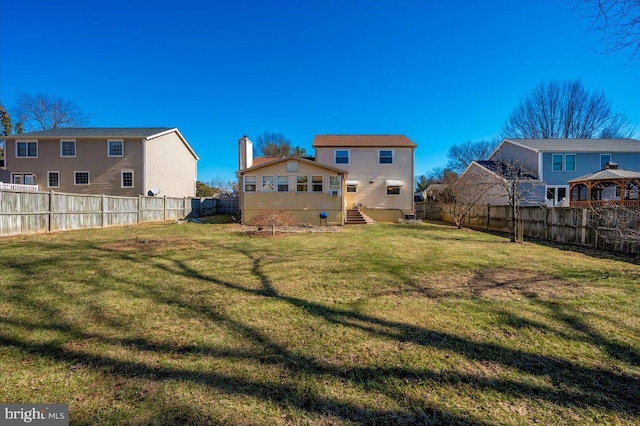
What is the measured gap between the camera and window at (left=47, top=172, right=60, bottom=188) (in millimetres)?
22859

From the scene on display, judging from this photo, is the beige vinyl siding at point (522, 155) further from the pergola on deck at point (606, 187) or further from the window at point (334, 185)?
the window at point (334, 185)

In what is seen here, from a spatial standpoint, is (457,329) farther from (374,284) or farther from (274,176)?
(274,176)

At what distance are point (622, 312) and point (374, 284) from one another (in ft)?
11.5

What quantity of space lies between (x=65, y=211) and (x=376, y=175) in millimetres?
18315

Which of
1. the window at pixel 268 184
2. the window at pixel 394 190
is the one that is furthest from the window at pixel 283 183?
the window at pixel 394 190

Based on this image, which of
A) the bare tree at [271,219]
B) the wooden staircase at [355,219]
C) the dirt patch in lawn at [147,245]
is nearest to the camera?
the dirt patch in lawn at [147,245]

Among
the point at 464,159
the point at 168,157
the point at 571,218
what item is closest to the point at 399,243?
the point at 571,218

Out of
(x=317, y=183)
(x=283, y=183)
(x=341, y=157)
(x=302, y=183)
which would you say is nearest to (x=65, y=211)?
(x=283, y=183)

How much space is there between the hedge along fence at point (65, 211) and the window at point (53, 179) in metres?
10.3

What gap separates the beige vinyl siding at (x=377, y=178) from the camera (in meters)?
22.5

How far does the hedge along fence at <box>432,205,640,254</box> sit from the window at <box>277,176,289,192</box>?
1188cm

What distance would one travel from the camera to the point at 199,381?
2.53m

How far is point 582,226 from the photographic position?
10547 mm

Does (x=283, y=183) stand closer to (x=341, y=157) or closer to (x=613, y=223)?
(x=341, y=157)
